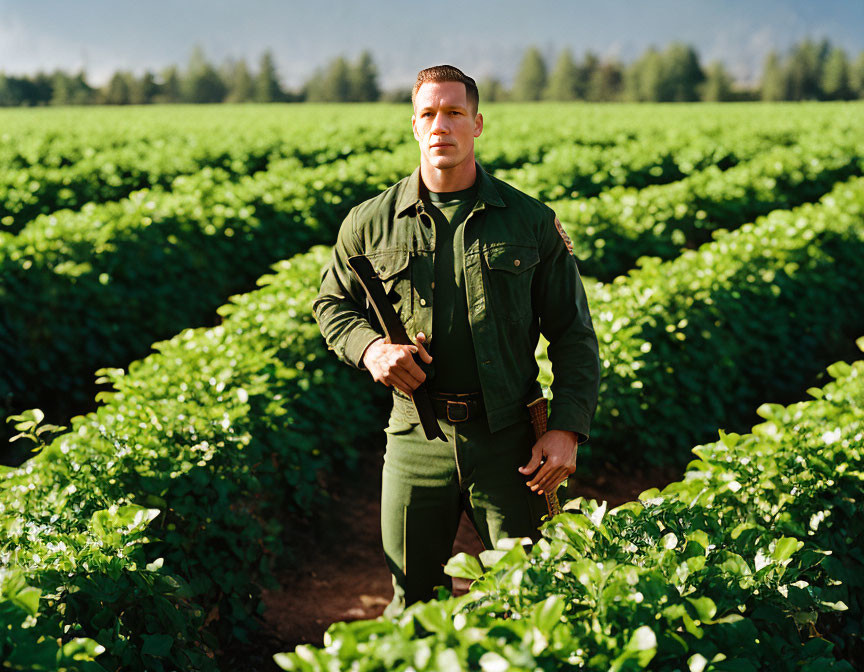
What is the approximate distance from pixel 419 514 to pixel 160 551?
1.09 metres

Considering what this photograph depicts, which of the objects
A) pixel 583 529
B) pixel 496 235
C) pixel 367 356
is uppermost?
pixel 496 235

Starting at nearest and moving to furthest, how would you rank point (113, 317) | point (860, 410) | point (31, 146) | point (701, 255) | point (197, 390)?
point (860, 410), point (197, 390), point (701, 255), point (113, 317), point (31, 146)

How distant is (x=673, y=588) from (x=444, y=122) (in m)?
1.38

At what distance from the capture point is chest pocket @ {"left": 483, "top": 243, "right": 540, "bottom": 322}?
2297 mm

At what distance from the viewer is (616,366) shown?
443 centimetres

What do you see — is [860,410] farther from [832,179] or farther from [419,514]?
[832,179]

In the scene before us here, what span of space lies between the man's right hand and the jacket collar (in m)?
0.45

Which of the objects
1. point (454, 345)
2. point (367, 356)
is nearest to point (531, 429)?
point (454, 345)

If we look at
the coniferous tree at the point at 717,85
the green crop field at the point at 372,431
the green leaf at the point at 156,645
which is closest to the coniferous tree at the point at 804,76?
the coniferous tree at the point at 717,85

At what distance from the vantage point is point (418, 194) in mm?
2369

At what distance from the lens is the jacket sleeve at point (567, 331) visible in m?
2.34

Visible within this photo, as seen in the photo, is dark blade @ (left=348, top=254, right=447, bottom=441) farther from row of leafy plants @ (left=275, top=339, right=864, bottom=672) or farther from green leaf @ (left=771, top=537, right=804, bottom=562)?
green leaf @ (left=771, top=537, right=804, bottom=562)

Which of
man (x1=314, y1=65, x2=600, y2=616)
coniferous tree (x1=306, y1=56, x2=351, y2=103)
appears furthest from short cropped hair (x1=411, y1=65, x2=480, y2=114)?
coniferous tree (x1=306, y1=56, x2=351, y2=103)

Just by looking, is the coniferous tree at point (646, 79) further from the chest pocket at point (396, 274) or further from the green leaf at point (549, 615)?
the green leaf at point (549, 615)
